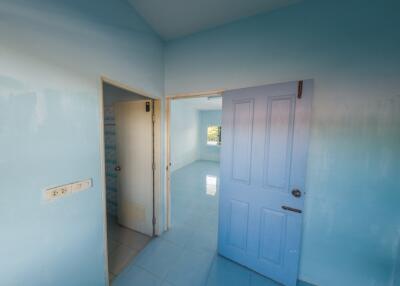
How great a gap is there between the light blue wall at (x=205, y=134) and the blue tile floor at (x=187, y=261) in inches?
172

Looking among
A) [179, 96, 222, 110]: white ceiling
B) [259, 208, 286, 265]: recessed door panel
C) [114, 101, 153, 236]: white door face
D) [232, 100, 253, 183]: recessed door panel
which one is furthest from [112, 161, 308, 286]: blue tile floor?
[179, 96, 222, 110]: white ceiling

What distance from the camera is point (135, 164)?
2.18m

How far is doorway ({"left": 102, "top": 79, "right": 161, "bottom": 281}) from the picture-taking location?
79.5 inches

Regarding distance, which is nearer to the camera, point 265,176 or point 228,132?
Result: point 265,176

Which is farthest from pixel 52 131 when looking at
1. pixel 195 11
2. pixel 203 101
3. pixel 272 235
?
pixel 203 101

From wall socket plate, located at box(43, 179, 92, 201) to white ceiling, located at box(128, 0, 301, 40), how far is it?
172 cm

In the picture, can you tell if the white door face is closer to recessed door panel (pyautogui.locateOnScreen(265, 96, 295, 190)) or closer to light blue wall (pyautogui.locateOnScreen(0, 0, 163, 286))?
light blue wall (pyautogui.locateOnScreen(0, 0, 163, 286))

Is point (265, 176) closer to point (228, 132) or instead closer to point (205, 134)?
point (228, 132)

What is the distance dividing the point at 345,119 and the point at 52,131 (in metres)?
2.26

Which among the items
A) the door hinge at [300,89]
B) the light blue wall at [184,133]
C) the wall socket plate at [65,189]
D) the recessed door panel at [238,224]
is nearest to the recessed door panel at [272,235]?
the recessed door panel at [238,224]

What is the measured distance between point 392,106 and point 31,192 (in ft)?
8.55

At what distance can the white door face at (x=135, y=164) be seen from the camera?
81.8 inches

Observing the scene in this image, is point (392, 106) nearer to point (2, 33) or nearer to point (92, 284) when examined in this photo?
point (2, 33)

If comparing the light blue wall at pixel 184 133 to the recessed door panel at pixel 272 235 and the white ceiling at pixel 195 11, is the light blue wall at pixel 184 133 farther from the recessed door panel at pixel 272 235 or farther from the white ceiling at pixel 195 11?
the recessed door panel at pixel 272 235
